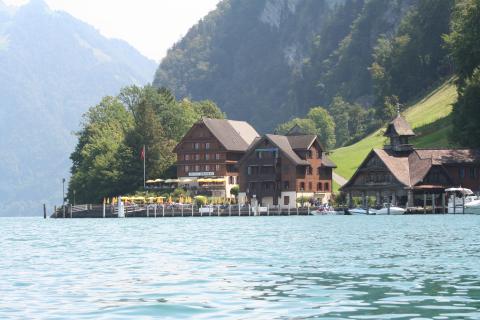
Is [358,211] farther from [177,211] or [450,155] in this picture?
[177,211]

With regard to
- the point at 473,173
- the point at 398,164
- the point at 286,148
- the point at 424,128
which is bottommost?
the point at 473,173

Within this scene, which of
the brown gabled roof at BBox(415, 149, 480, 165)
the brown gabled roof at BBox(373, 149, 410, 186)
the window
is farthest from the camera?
the brown gabled roof at BBox(373, 149, 410, 186)

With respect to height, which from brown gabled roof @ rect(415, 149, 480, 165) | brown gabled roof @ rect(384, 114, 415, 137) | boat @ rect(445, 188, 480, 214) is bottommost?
boat @ rect(445, 188, 480, 214)

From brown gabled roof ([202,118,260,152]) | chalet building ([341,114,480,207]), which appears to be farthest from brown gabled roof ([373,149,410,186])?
brown gabled roof ([202,118,260,152])

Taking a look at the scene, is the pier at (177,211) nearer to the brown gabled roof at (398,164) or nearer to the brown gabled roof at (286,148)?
the brown gabled roof at (286,148)

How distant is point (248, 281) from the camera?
101 feet

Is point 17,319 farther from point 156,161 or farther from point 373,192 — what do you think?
point 156,161

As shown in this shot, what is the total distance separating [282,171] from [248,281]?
111983 mm

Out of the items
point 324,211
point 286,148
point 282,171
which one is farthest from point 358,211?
point 286,148

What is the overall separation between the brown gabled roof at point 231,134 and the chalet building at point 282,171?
12.0 metres

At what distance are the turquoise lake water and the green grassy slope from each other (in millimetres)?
100633

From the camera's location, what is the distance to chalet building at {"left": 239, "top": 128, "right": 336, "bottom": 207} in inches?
5595

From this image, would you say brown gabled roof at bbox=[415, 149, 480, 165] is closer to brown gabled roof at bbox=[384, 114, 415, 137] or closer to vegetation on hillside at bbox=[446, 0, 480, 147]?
vegetation on hillside at bbox=[446, 0, 480, 147]

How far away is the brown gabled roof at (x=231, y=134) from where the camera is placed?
156000 millimetres
